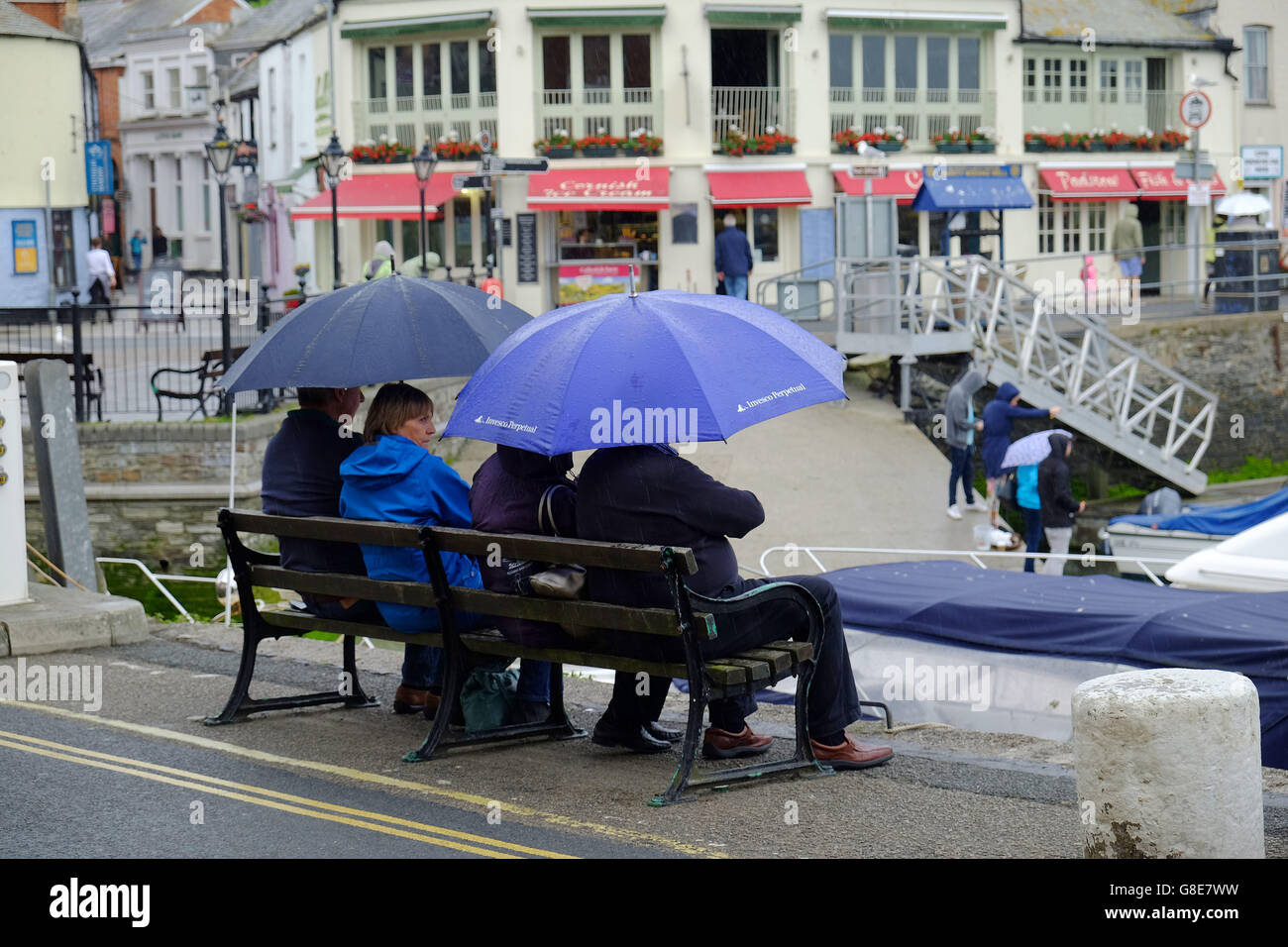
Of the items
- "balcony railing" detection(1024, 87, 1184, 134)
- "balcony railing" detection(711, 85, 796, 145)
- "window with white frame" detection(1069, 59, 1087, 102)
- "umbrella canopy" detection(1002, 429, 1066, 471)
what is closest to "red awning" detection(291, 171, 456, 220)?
"balcony railing" detection(711, 85, 796, 145)

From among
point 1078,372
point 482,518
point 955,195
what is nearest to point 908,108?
point 955,195

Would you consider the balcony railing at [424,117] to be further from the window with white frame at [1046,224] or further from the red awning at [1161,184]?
the red awning at [1161,184]

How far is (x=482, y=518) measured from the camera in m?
6.42

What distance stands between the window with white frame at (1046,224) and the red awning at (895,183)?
11.3 ft

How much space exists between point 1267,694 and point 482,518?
14.2 ft

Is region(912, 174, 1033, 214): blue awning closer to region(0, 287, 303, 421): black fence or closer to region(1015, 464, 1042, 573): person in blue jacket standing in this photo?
region(0, 287, 303, 421): black fence

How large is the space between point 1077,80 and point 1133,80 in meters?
1.51

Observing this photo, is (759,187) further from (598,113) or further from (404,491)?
(404,491)

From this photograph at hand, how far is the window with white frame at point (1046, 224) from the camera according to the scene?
1479 inches

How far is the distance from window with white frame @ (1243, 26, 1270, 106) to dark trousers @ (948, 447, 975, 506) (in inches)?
989

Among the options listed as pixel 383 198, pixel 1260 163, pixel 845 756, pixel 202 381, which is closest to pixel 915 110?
pixel 1260 163

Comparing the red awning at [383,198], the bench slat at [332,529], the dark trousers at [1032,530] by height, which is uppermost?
the red awning at [383,198]

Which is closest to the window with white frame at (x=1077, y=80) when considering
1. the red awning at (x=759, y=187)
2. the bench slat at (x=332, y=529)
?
the red awning at (x=759, y=187)

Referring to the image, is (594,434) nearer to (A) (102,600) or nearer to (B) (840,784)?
(B) (840,784)
